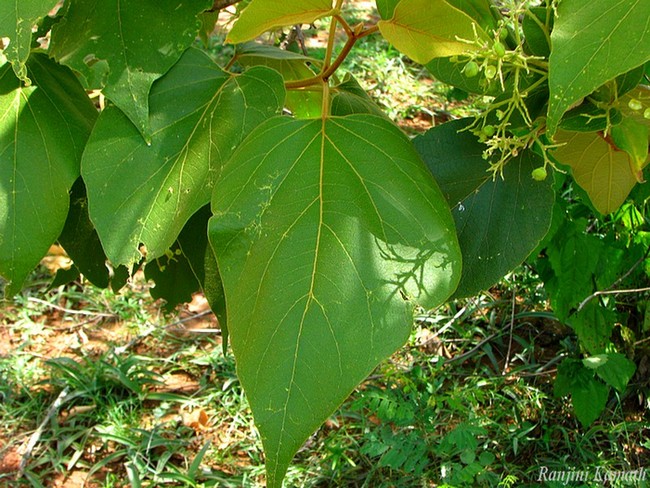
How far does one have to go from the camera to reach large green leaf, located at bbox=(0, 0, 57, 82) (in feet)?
1.95

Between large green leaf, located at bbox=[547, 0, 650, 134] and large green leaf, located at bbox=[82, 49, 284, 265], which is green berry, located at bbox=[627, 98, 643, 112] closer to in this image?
large green leaf, located at bbox=[547, 0, 650, 134]

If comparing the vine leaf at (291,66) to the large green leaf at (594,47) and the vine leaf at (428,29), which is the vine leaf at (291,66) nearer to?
the vine leaf at (428,29)

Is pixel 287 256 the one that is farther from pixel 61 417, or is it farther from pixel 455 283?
pixel 61 417

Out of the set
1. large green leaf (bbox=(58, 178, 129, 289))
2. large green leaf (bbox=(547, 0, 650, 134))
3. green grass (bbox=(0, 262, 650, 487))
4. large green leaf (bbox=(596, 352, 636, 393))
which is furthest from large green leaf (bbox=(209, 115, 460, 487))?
large green leaf (bbox=(596, 352, 636, 393))

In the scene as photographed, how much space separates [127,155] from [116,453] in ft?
6.29

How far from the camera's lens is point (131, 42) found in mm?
704

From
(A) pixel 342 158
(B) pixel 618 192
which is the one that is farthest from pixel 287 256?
(B) pixel 618 192

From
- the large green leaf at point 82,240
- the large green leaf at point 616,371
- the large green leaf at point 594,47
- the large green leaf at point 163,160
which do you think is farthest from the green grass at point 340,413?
the large green leaf at point 594,47

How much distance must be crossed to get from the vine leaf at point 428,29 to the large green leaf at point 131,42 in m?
0.19

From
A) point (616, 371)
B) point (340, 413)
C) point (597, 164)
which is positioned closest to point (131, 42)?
point (597, 164)

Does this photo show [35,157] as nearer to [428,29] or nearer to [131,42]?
[131,42]

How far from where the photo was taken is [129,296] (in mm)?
3074

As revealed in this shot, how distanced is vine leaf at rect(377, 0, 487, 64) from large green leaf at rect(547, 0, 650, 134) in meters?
0.11

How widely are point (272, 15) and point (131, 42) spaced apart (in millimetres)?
141
